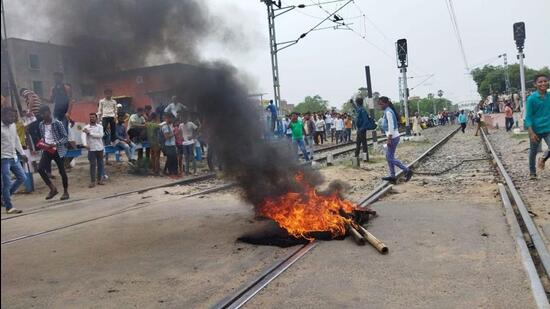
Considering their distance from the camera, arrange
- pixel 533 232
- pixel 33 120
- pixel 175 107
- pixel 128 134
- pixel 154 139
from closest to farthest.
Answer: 1. pixel 533 232
2. pixel 175 107
3. pixel 33 120
4. pixel 154 139
5. pixel 128 134

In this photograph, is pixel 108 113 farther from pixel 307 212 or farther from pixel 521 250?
pixel 521 250

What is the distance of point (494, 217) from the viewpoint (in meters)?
6.12

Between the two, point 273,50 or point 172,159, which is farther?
point 273,50

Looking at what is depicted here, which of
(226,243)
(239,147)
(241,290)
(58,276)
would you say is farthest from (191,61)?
(241,290)

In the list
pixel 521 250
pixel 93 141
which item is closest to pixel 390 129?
pixel 521 250

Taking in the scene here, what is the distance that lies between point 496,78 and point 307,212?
86802 mm

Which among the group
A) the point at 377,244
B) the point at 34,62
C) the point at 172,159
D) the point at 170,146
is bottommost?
the point at 377,244

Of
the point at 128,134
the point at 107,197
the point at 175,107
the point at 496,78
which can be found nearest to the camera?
the point at 175,107

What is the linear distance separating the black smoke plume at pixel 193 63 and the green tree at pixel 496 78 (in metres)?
79.4

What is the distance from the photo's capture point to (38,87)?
267 inches

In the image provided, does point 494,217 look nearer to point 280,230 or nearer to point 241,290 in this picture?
point 280,230

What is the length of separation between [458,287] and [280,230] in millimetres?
2440

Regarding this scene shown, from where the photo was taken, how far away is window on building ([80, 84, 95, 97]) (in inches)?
277

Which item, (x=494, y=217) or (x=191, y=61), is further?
(x=191, y=61)
